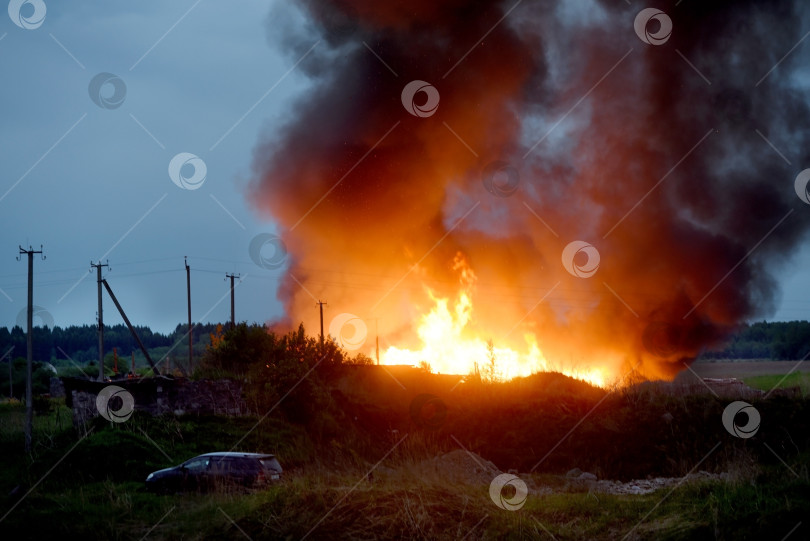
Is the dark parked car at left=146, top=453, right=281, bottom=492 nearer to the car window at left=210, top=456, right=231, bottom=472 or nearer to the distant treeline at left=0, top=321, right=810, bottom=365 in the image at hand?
the car window at left=210, top=456, right=231, bottom=472

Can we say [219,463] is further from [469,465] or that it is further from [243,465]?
[469,465]

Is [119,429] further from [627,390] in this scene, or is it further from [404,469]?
[627,390]

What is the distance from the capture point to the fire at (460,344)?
145 ft

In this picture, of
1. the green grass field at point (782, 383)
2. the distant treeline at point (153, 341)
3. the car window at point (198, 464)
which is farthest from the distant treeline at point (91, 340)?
the car window at point (198, 464)

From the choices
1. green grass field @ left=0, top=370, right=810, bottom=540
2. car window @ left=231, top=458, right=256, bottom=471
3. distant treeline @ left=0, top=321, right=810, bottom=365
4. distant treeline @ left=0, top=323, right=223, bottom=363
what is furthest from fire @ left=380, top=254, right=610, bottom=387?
distant treeline @ left=0, top=323, right=223, bottom=363

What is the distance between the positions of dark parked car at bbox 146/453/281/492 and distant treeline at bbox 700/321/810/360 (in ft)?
223

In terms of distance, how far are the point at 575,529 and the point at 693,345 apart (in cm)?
3290

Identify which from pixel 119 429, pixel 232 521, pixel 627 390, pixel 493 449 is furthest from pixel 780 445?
pixel 119 429

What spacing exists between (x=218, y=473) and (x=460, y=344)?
88.3 ft

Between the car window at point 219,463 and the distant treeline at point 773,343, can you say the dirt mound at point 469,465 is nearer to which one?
the car window at point 219,463

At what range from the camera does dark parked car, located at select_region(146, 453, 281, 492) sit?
21.4m

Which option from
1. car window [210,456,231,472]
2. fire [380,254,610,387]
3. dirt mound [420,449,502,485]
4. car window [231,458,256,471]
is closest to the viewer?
car window [231,458,256,471]

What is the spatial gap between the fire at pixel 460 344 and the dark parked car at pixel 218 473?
74.6ft

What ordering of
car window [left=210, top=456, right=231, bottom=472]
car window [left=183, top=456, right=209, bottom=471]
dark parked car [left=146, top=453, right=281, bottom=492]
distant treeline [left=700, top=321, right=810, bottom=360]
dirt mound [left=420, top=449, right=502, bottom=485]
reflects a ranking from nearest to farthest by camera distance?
dark parked car [left=146, top=453, right=281, bottom=492]
car window [left=210, top=456, right=231, bottom=472]
car window [left=183, top=456, right=209, bottom=471]
dirt mound [left=420, top=449, right=502, bottom=485]
distant treeline [left=700, top=321, right=810, bottom=360]
